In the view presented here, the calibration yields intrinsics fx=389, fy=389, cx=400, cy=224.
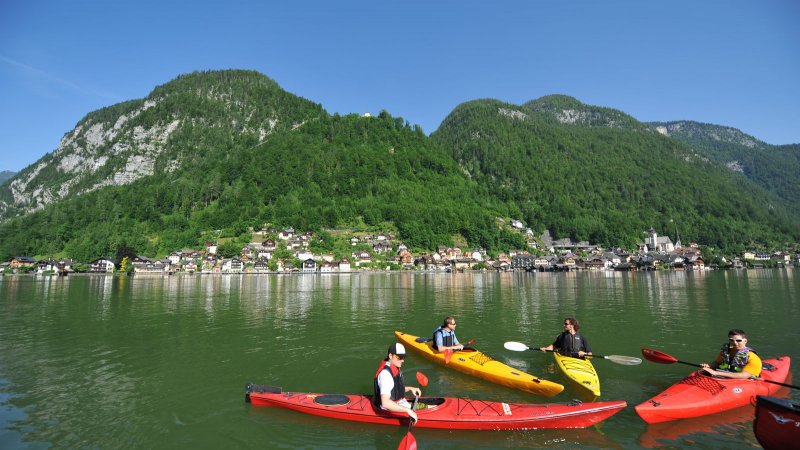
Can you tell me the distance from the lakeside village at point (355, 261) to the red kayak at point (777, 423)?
109472mm

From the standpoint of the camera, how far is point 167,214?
484 ft

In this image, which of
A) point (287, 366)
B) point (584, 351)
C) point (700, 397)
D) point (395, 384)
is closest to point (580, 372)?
point (584, 351)

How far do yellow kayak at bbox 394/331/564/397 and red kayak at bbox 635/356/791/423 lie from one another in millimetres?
2065

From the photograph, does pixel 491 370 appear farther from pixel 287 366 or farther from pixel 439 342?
pixel 287 366

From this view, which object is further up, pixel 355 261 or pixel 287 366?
pixel 355 261

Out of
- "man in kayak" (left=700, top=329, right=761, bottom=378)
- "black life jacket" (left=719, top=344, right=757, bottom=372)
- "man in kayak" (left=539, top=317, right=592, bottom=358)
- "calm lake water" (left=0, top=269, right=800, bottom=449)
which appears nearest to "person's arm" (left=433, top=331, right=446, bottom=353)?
"calm lake water" (left=0, top=269, right=800, bottom=449)

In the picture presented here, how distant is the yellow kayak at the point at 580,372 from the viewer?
33.8ft

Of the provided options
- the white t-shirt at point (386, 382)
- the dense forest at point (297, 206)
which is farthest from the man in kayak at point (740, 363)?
the dense forest at point (297, 206)

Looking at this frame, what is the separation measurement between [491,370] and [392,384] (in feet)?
15.2

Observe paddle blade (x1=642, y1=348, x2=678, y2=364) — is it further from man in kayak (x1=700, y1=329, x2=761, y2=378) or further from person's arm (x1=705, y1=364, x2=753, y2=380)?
person's arm (x1=705, y1=364, x2=753, y2=380)

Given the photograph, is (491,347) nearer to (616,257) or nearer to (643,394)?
(643,394)

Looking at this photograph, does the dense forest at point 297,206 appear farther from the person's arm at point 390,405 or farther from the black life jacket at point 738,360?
the person's arm at point 390,405

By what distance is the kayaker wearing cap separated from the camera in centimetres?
843

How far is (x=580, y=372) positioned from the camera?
10.9m
